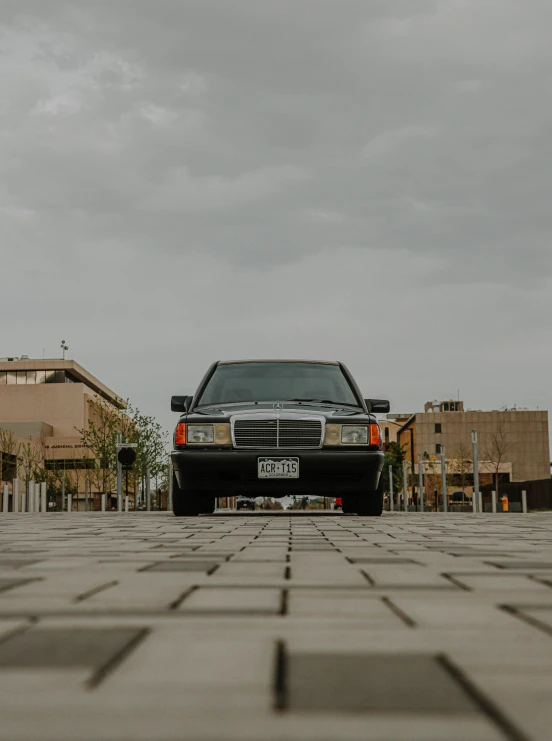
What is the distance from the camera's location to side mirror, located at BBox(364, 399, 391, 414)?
9.94 metres

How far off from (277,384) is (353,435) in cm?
149

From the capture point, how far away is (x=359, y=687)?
139 centimetres

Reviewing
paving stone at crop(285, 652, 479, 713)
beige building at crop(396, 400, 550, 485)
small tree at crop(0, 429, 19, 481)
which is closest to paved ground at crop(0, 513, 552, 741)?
paving stone at crop(285, 652, 479, 713)

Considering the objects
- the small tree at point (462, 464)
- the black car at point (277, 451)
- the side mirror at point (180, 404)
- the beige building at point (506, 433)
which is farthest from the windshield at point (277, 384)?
the beige building at point (506, 433)

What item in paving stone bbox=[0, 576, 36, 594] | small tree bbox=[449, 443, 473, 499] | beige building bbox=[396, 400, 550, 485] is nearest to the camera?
paving stone bbox=[0, 576, 36, 594]

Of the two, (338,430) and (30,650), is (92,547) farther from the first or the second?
(338,430)

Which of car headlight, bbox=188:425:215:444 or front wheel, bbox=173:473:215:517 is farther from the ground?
car headlight, bbox=188:425:215:444

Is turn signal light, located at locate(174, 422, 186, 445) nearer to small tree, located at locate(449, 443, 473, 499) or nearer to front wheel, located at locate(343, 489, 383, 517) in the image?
front wheel, located at locate(343, 489, 383, 517)

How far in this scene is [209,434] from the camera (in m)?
9.01

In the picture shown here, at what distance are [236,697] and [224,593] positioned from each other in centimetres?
129

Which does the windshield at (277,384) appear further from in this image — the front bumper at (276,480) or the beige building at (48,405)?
the beige building at (48,405)

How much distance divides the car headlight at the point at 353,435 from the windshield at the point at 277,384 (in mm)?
895

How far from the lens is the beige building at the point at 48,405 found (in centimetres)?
8188

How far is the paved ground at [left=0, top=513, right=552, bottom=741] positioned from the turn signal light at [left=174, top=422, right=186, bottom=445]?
538 centimetres
